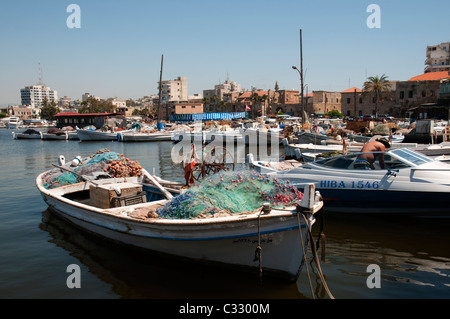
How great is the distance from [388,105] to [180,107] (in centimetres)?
5455

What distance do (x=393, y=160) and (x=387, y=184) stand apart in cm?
81

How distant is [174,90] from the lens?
451ft

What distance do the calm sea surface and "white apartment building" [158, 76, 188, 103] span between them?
418 ft

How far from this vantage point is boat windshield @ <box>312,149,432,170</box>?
9.75 m

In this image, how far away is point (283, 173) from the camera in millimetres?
11461

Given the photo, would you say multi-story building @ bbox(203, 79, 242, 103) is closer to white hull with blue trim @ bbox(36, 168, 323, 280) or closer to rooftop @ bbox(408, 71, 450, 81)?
rooftop @ bbox(408, 71, 450, 81)

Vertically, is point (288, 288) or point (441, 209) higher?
point (441, 209)

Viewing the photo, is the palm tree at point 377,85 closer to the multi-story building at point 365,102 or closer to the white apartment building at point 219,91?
the multi-story building at point 365,102

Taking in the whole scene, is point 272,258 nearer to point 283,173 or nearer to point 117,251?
point 117,251

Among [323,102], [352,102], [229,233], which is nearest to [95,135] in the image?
[229,233]

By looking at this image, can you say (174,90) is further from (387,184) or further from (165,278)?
(165,278)

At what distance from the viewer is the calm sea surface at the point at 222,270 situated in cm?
667
